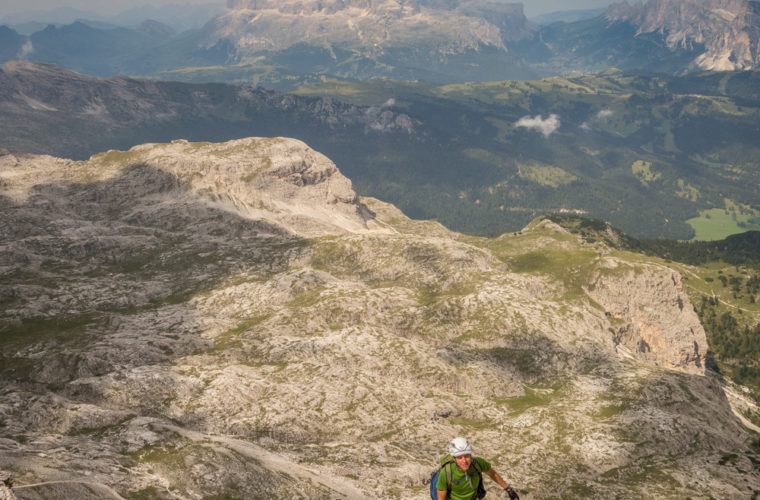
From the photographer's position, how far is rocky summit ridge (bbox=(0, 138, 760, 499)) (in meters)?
87.0

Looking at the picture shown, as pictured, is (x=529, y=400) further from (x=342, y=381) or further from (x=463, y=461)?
(x=463, y=461)

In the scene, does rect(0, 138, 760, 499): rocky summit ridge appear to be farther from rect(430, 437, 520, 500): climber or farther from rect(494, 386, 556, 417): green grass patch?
rect(430, 437, 520, 500): climber

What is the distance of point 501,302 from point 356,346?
185 feet

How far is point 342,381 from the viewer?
126 meters

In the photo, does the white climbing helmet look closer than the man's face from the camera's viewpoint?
Yes

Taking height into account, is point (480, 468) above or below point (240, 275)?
above

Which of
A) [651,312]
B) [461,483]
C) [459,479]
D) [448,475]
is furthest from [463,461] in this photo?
[651,312]

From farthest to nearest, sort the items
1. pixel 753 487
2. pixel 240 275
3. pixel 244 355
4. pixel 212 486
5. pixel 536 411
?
pixel 240 275, pixel 244 355, pixel 536 411, pixel 753 487, pixel 212 486

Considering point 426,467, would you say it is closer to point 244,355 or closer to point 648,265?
point 244,355

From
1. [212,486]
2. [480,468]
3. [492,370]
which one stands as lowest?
[492,370]

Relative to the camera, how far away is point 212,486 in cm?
7706

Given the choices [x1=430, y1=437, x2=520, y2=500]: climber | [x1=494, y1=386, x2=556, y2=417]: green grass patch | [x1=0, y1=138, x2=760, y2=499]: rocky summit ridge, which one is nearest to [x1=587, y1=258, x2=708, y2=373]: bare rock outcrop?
[x1=0, y1=138, x2=760, y2=499]: rocky summit ridge

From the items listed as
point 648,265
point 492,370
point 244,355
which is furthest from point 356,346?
point 648,265

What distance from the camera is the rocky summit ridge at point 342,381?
87000mm
